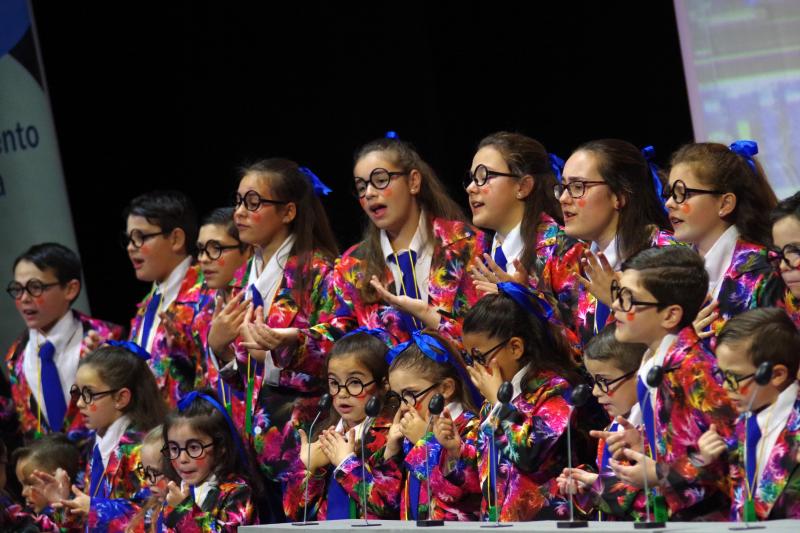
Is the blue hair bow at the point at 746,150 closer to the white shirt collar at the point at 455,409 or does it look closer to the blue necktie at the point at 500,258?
the blue necktie at the point at 500,258

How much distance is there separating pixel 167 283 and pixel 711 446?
10.8 feet

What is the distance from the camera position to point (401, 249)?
15.5 feet

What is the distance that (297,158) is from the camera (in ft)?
22.5

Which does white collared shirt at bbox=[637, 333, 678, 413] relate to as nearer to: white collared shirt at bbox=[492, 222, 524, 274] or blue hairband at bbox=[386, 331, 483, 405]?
blue hairband at bbox=[386, 331, 483, 405]

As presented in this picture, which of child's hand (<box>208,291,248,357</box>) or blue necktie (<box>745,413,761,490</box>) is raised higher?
child's hand (<box>208,291,248,357</box>)

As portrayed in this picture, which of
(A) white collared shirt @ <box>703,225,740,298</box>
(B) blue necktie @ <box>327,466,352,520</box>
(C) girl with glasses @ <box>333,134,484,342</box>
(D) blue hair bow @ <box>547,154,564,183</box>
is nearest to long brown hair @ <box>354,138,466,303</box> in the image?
(C) girl with glasses @ <box>333,134,484,342</box>

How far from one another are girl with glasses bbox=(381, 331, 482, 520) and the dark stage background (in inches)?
72.1

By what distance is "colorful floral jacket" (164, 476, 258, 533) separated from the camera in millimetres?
4406

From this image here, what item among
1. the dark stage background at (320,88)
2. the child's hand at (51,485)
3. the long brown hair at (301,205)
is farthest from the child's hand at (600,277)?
the child's hand at (51,485)

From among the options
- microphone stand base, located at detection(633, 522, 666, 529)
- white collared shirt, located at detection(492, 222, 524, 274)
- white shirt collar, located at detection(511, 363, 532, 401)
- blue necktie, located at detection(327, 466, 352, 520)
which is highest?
white collared shirt, located at detection(492, 222, 524, 274)

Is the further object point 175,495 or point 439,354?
point 175,495

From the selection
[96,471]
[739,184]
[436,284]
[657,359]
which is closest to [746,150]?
[739,184]

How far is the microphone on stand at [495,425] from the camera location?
131 inches

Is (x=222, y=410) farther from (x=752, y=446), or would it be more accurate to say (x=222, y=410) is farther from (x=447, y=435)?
(x=752, y=446)
